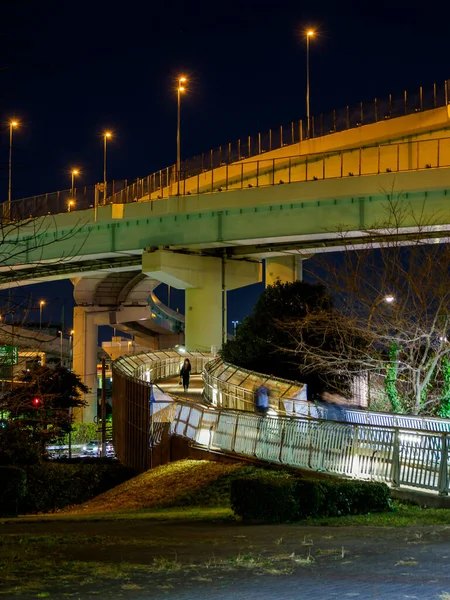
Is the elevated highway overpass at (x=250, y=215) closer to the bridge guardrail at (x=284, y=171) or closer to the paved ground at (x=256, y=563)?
the bridge guardrail at (x=284, y=171)

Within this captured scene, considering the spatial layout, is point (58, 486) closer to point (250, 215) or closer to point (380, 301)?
point (380, 301)

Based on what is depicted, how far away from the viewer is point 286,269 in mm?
57250

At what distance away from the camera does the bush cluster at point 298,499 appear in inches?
522

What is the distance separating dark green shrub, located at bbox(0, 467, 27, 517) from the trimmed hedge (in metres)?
6.07

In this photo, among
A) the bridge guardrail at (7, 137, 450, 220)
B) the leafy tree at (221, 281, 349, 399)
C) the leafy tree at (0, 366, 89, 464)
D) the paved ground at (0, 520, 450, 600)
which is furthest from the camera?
the bridge guardrail at (7, 137, 450, 220)

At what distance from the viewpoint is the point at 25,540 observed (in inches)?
449

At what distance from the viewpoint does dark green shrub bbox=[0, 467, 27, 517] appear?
68.1ft

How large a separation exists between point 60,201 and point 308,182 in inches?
649

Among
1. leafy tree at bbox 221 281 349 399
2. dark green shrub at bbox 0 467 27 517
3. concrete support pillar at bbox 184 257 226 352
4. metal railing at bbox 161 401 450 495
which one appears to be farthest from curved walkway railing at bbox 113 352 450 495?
concrete support pillar at bbox 184 257 226 352

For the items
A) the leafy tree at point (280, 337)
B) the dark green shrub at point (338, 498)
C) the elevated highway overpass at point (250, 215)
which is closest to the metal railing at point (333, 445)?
the dark green shrub at point (338, 498)

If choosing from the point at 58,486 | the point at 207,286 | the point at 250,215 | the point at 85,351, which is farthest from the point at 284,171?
the point at 85,351

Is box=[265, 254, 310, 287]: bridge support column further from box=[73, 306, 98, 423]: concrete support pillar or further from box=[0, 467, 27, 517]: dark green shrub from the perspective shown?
box=[0, 467, 27, 517]: dark green shrub

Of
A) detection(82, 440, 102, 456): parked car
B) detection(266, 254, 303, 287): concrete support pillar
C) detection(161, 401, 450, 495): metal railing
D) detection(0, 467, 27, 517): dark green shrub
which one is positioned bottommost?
detection(82, 440, 102, 456): parked car

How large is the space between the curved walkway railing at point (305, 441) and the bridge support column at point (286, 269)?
25320 mm
